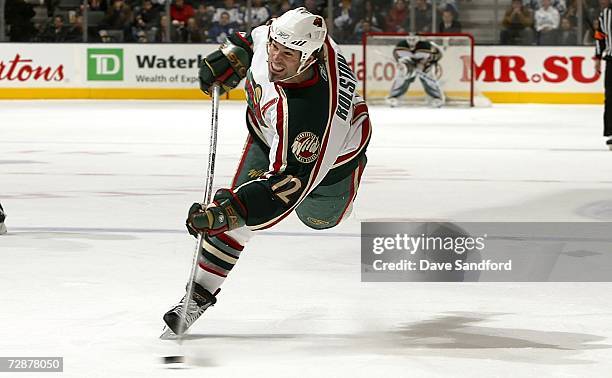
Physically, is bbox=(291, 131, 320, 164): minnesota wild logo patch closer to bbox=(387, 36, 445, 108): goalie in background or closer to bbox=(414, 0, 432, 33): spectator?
bbox=(387, 36, 445, 108): goalie in background

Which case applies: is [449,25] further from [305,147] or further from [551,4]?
[305,147]

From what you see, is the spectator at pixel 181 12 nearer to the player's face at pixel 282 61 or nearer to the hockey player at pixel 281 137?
the hockey player at pixel 281 137

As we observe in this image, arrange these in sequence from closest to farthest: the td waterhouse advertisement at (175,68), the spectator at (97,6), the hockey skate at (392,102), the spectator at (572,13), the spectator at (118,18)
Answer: the hockey skate at (392,102), the td waterhouse advertisement at (175,68), the spectator at (572,13), the spectator at (118,18), the spectator at (97,6)

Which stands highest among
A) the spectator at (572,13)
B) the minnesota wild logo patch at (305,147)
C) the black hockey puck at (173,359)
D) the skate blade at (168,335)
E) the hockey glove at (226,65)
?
the hockey glove at (226,65)

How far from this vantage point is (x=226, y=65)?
12.9 ft

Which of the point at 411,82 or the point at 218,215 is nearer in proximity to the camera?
the point at 218,215

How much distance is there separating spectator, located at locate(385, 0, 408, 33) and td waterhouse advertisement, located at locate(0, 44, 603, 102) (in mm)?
554

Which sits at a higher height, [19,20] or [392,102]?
[19,20]

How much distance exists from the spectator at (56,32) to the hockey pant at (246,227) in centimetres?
1341

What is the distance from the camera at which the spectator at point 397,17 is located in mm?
17109

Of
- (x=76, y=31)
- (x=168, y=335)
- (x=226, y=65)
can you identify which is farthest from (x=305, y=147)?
(x=76, y=31)

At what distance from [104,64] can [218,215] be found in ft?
46.3

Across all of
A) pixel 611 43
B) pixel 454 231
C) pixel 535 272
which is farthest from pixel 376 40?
pixel 535 272

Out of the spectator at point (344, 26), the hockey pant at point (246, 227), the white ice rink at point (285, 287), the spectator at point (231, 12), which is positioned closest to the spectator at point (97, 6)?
the spectator at point (231, 12)
